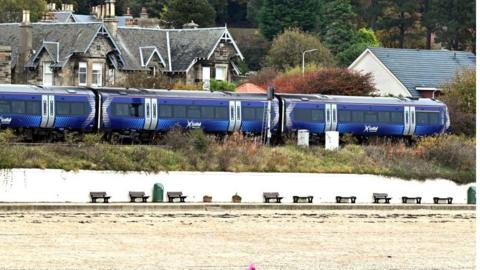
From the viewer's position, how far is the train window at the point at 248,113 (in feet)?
207

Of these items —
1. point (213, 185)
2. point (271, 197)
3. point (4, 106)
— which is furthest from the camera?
point (4, 106)

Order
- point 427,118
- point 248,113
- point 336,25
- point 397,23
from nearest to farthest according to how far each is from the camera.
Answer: point 248,113 → point 427,118 → point 336,25 → point 397,23

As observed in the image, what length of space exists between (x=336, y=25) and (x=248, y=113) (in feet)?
221

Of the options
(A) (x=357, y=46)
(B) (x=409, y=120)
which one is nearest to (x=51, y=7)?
(A) (x=357, y=46)

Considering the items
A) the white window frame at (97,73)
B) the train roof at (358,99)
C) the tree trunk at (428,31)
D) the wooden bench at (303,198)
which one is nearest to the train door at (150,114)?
the train roof at (358,99)

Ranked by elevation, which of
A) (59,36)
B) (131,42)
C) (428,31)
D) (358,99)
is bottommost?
(358,99)

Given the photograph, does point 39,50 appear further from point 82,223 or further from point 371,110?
point 82,223

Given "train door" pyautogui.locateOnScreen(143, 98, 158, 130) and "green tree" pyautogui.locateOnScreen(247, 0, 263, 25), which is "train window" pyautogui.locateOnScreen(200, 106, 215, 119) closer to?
"train door" pyautogui.locateOnScreen(143, 98, 158, 130)

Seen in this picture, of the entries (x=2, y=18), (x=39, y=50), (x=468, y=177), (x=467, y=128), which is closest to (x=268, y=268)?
(x=468, y=177)

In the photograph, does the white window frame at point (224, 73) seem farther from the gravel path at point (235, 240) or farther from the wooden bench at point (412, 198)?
the gravel path at point (235, 240)

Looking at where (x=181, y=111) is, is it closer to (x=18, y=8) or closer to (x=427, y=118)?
(x=427, y=118)

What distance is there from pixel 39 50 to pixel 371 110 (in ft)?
88.6

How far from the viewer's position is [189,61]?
91.8 m

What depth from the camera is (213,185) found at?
56625mm
